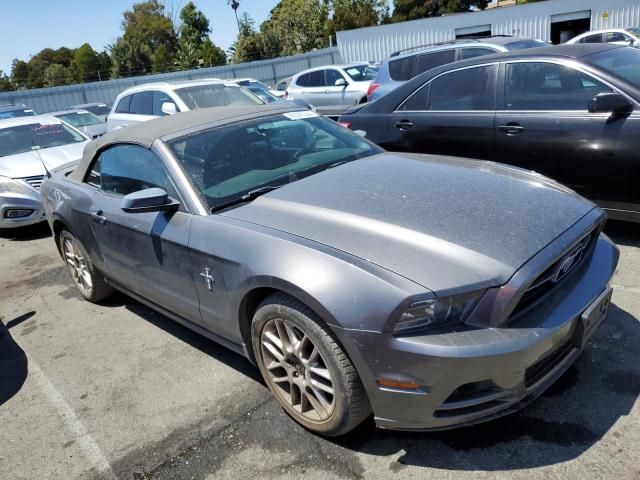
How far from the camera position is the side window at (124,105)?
32.8ft

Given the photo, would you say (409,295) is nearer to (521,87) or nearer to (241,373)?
(241,373)

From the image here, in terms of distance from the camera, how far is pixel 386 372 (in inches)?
84.4

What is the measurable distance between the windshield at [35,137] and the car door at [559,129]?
692 cm

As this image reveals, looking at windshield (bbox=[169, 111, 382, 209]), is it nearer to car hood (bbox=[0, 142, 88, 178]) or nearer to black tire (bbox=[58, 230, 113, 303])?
black tire (bbox=[58, 230, 113, 303])

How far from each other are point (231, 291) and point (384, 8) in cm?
6545

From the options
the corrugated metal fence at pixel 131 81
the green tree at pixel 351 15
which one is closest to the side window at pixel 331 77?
the corrugated metal fence at pixel 131 81

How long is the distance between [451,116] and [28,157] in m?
6.27

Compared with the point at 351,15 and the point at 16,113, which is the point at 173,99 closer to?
the point at 16,113

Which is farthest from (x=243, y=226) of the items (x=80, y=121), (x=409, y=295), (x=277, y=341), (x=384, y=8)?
(x=384, y=8)

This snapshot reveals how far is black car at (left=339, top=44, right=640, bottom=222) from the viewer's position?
408cm

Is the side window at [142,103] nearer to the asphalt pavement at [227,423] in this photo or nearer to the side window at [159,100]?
the side window at [159,100]

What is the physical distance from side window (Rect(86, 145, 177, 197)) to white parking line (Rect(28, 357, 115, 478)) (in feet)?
4.53

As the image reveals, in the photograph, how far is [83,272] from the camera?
4594 millimetres

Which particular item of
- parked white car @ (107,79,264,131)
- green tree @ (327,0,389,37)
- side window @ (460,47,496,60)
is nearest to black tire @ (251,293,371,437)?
parked white car @ (107,79,264,131)
